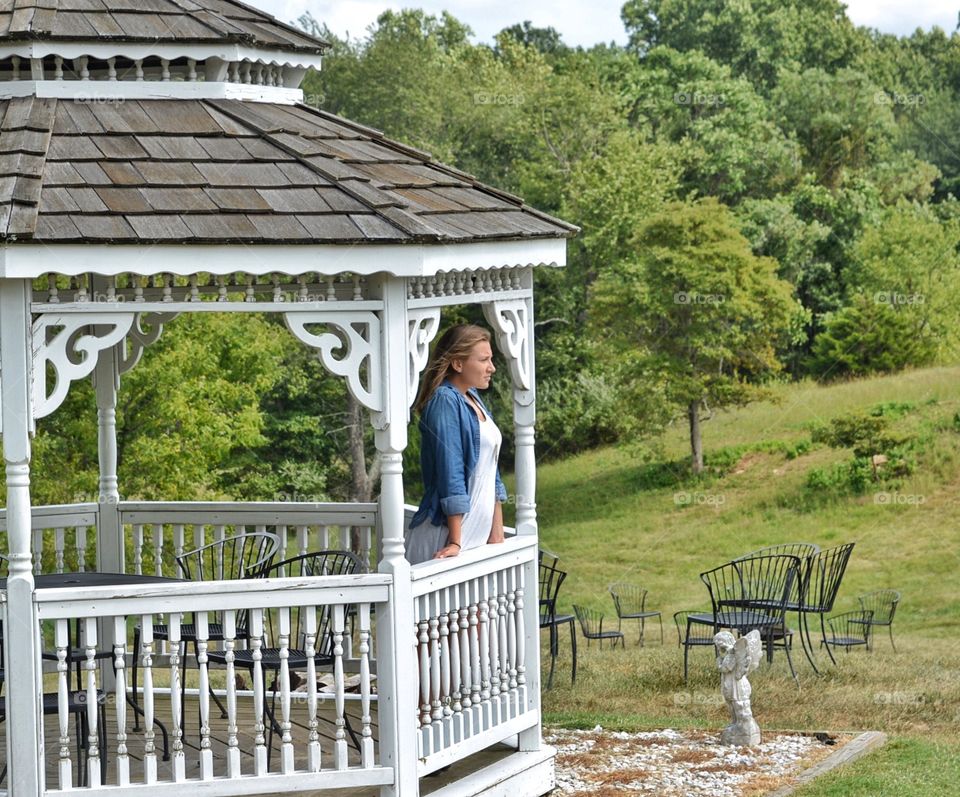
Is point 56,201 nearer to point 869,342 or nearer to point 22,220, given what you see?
point 22,220

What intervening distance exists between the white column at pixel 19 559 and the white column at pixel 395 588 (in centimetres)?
155

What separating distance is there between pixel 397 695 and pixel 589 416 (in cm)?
2776

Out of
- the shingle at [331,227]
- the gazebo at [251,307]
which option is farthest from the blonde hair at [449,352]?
the shingle at [331,227]

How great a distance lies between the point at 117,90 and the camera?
7.71 meters

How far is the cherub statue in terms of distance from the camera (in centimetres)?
927

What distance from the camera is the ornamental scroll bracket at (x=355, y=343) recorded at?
687cm

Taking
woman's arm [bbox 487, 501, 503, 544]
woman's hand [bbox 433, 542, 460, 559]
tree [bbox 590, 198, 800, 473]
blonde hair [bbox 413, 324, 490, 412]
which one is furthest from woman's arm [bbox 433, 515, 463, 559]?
tree [bbox 590, 198, 800, 473]

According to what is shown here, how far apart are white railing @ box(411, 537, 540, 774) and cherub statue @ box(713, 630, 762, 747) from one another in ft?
5.26

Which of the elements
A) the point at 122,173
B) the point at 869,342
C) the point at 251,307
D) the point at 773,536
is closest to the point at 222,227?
the point at 251,307

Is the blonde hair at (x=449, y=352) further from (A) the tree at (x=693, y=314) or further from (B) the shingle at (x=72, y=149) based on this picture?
(A) the tree at (x=693, y=314)

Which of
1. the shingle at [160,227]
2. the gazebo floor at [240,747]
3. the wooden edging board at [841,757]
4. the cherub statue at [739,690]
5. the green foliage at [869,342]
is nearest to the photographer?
the shingle at [160,227]

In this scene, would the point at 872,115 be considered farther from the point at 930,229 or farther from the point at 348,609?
the point at 348,609

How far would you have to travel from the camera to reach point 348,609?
718 cm

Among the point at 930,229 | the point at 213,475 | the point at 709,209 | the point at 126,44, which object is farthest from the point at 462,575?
the point at 930,229
